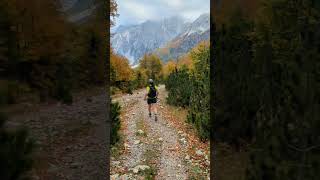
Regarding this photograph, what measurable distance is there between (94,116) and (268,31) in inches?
503

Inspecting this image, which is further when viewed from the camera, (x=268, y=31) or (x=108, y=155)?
(x=108, y=155)

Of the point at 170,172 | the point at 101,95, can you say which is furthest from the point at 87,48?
the point at 170,172

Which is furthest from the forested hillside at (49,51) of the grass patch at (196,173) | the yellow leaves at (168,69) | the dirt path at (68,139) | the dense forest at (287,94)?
the yellow leaves at (168,69)

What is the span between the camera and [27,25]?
16.9 metres

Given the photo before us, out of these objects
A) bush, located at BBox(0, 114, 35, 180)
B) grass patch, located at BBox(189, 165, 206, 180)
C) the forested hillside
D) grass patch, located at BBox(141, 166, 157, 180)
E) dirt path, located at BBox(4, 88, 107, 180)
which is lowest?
grass patch, located at BBox(189, 165, 206, 180)

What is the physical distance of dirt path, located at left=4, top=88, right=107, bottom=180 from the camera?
10320 millimetres

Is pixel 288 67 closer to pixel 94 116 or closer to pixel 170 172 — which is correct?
pixel 170 172

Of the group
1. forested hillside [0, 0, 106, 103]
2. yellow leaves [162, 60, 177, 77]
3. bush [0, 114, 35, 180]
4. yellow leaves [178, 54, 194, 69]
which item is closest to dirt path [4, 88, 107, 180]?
forested hillside [0, 0, 106, 103]

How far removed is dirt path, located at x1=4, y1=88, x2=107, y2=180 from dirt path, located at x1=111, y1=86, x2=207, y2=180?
739mm

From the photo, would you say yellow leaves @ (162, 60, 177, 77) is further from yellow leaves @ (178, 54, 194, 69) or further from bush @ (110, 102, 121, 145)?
bush @ (110, 102, 121, 145)

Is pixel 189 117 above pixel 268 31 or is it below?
below

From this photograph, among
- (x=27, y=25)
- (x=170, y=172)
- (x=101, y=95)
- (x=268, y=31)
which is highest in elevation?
(x=27, y=25)

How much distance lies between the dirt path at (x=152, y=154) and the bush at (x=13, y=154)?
6.53m

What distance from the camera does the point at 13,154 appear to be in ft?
14.3
